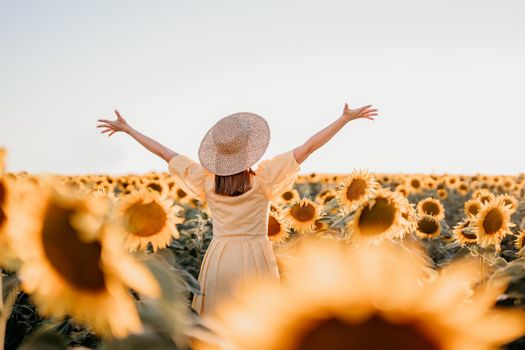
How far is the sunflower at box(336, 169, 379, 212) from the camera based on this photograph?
4.49m

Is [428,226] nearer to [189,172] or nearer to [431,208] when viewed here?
[431,208]

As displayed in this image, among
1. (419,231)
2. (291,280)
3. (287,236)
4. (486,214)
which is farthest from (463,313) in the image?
(419,231)

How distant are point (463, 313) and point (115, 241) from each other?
589mm

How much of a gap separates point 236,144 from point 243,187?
30 cm

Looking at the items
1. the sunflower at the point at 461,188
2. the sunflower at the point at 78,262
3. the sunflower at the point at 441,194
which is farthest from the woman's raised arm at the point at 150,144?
the sunflower at the point at 461,188

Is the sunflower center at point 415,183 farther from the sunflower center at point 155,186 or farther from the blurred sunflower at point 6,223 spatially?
the blurred sunflower at point 6,223

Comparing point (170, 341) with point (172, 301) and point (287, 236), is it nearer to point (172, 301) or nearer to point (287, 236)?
point (172, 301)

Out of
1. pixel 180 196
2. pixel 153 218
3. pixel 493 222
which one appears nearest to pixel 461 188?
pixel 180 196

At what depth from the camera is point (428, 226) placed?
5762 mm

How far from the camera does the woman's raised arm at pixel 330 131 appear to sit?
3871 mm

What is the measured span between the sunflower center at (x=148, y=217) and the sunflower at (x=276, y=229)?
2586mm

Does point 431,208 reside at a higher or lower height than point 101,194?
lower

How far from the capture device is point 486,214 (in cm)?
404

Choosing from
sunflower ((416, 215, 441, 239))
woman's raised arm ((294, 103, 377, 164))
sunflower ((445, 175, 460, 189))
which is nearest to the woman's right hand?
woman's raised arm ((294, 103, 377, 164))
